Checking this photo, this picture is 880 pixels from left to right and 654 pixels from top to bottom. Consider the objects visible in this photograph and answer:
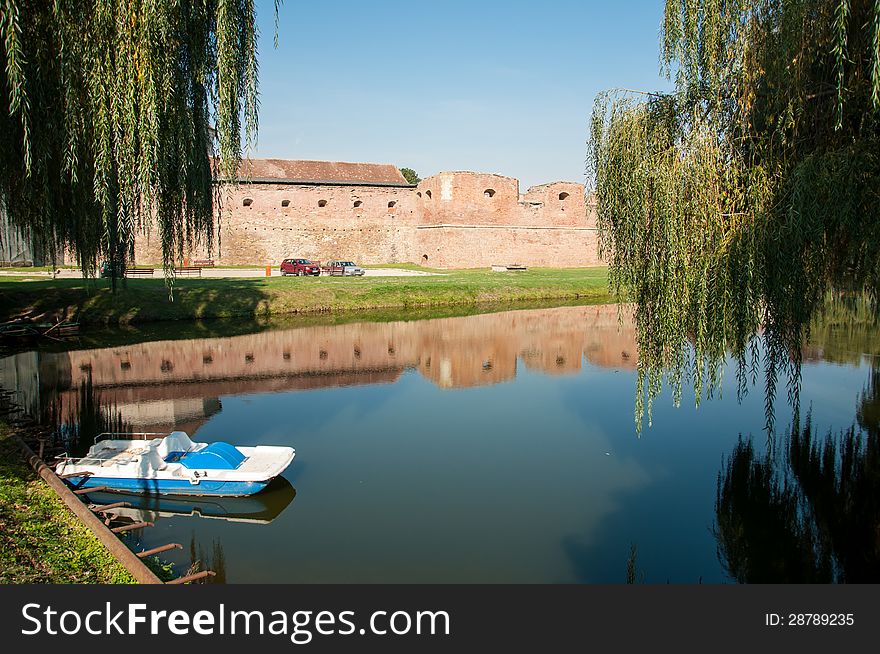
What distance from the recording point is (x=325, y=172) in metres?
36.9

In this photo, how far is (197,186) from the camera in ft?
20.4

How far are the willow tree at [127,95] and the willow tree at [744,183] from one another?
362 centimetres

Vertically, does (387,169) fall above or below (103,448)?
above

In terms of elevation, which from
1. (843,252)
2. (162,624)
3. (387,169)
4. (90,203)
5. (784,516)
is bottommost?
(784,516)

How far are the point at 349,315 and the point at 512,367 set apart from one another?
9.06 m

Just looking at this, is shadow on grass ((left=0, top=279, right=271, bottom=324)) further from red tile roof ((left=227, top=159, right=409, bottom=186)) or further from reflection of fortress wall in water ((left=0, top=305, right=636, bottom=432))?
red tile roof ((left=227, top=159, right=409, bottom=186))

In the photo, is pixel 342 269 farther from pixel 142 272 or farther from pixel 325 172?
pixel 142 272

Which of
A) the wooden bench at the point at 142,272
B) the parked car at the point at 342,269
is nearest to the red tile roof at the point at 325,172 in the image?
the parked car at the point at 342,269

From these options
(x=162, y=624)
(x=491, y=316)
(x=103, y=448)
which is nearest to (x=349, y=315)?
(x=491, y=316)

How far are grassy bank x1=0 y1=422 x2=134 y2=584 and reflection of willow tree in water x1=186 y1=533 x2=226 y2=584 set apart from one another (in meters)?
0.85

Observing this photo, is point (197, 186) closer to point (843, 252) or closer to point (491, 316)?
point (843, 252)

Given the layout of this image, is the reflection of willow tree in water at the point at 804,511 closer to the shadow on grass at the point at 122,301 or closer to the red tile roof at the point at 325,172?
the shadow on grass at the point at 122,301

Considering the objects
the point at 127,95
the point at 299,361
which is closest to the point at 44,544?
the point at 127,95

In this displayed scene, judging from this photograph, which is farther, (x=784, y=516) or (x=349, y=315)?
(x=349, y=315)
